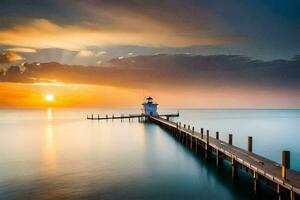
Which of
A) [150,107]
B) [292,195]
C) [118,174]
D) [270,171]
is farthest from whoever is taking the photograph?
[150,107]

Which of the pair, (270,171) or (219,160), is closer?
(270,171)

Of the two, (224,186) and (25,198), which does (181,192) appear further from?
(25,198)

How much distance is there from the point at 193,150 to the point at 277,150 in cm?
1116

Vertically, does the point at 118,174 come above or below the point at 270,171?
below

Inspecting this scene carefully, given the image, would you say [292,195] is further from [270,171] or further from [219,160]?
[219,160]

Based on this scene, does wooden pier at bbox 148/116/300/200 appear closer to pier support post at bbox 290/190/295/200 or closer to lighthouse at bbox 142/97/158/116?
pier support post at bbox 290/190/295/200

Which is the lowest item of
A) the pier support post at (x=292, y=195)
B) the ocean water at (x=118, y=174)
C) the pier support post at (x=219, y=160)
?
the ocean water at (x=118, y=174)

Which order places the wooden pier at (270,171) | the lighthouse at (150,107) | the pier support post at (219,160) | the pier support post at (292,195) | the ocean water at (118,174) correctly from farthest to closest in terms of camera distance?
the lighthouse at (150,107), the pier support post at (219,160), the ocean water at (118,174), the wooden pier at (270,171), the pier support post at (292,195)

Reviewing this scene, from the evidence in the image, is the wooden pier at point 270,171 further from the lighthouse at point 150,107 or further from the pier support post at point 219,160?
the lighthouse at point 150,107

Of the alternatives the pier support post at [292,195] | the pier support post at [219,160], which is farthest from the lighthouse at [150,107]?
the pier support post at [292,195]

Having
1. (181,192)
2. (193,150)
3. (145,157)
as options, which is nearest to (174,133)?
(193,150)

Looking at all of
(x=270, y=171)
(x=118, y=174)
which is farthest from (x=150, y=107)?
(x=270, y=171)

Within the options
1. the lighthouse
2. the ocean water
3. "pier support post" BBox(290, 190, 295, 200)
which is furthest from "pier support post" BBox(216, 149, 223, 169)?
the lighthouse

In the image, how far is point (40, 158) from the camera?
28656 millimetres
